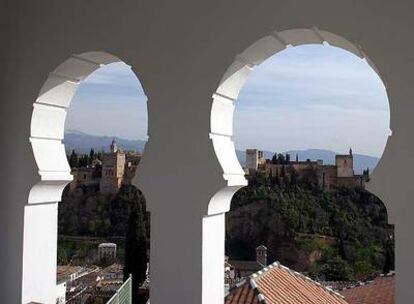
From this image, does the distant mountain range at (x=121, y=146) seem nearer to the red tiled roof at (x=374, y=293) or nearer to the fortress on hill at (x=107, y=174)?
the fortress on hill at (x=107, y=174)

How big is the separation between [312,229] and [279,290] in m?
3.95

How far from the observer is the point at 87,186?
8.64 m

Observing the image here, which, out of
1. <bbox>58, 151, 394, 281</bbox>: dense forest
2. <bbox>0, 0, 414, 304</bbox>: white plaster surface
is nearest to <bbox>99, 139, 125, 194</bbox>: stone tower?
<bbox>58, 151, 394, 281</bbox>: dense forest

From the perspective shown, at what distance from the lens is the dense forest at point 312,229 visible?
9.13 metres

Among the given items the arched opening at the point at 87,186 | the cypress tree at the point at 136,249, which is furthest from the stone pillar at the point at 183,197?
the cypress tree at the point at 136,249

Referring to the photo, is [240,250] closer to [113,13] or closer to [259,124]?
[259,124]

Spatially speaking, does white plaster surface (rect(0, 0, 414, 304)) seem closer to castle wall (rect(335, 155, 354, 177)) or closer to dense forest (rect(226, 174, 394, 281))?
castle wall (rect(335, 155, 354, 177))

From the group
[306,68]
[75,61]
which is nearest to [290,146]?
[306,68]

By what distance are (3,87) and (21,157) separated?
0.46 meters

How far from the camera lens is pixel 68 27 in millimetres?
3168

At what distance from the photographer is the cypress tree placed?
19.4 feet

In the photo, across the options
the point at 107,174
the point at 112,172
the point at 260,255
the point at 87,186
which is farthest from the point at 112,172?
the point at 260,255

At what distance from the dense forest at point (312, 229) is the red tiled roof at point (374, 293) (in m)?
1.50

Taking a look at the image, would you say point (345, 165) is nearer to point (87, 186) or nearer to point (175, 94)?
point (87, 186)
